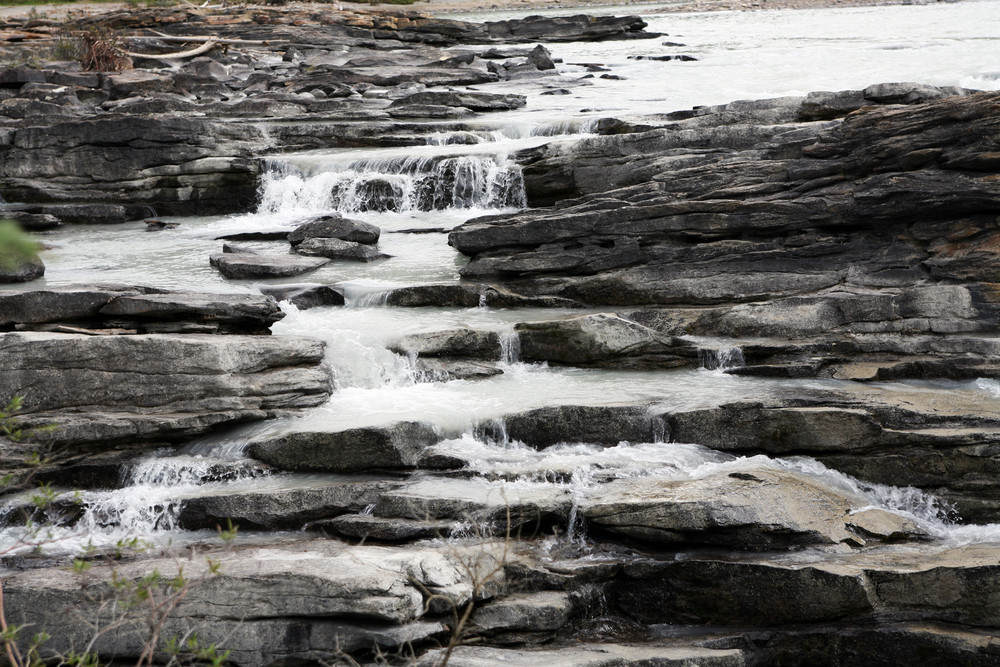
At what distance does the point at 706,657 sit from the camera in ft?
21.3

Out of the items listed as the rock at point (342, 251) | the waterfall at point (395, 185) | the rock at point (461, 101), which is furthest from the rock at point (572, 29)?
the rock at point (342, 251)

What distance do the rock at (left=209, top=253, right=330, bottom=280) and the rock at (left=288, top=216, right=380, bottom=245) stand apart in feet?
4.22

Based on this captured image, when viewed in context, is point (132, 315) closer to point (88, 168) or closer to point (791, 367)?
point (791, 367)

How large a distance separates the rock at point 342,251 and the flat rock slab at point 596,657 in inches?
354

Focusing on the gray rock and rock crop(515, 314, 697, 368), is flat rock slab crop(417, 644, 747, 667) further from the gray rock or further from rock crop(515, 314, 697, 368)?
the gray rock

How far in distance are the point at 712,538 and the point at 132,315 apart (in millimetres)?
6282

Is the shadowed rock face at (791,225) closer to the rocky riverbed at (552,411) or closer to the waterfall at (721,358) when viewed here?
the rocky riverbed at (552,411)

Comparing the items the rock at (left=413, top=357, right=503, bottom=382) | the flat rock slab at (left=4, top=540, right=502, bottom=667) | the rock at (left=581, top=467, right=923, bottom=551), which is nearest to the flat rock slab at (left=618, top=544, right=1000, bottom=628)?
Result: the rock at (left=581, top=467, right=923, bottom=551)

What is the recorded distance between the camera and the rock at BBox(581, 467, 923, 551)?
747 cm

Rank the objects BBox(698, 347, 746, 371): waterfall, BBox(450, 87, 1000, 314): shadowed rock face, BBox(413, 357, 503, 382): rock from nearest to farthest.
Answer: BBox(698, 347, 746, 371): waterfall < BBox(413, 357, 503, 382): rock < BBox(450, 87, 1000, 314): shadowed rock face

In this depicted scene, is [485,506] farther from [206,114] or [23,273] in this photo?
[206,114]

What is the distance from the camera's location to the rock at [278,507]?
816 centimetres

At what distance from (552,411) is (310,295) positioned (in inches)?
180

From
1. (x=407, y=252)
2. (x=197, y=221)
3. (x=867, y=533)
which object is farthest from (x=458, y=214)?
(x=867, y=533)
